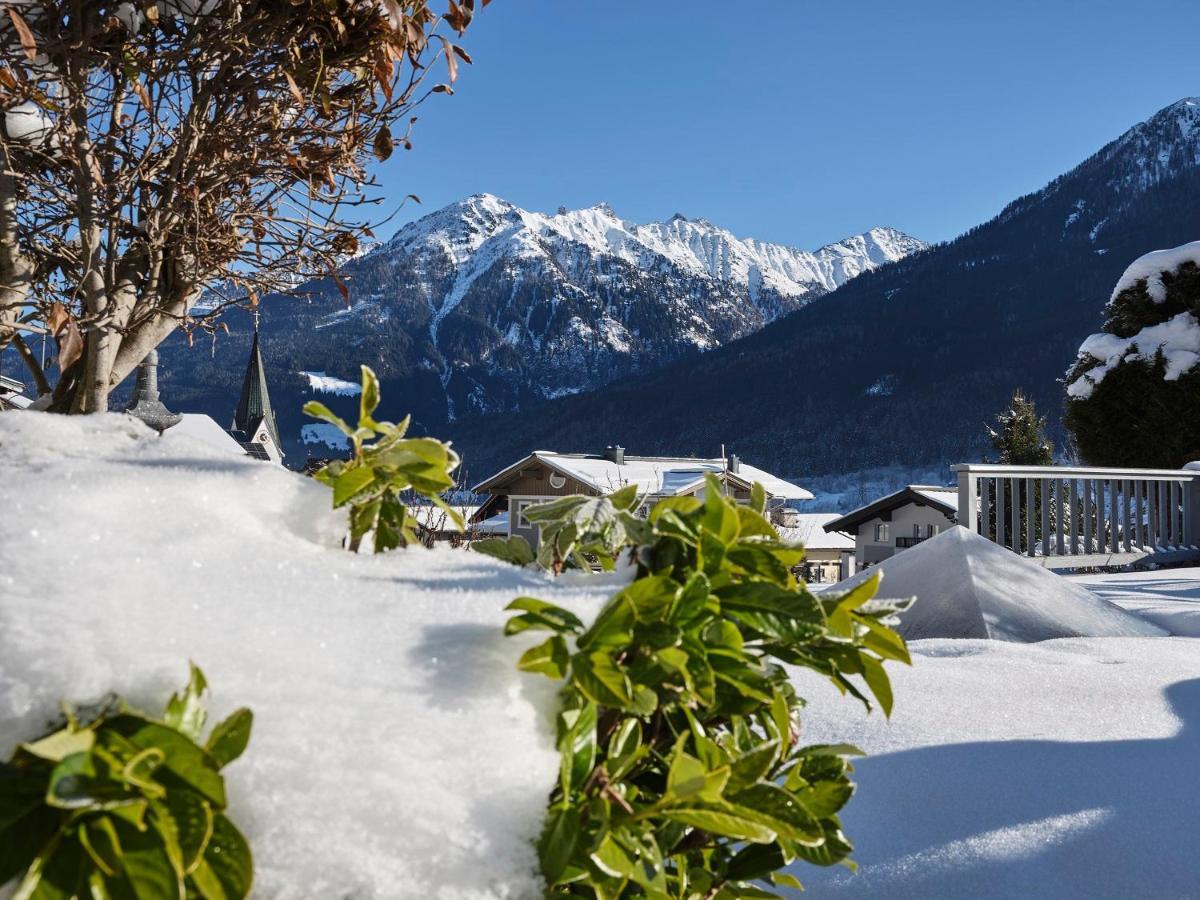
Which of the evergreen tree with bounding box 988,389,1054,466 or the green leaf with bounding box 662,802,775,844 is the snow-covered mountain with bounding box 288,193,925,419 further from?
the green leaf with bounding box 662,802,775,844

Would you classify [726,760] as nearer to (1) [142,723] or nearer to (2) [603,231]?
(1) [142,723]

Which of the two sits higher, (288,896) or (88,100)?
(88,100)

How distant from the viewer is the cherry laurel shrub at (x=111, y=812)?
1.08 ft

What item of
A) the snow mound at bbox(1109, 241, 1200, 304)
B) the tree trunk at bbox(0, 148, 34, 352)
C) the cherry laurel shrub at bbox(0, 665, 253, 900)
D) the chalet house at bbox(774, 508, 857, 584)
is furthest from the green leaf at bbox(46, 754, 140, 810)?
the chalet house at bbox(774, 508, 857, 584)

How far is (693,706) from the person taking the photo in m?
0.58

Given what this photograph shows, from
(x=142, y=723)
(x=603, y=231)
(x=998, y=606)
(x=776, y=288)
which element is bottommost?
(x=998, y=606)

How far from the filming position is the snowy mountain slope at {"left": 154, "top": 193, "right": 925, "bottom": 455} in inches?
5443

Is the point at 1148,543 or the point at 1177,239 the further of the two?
the point at 1177,239

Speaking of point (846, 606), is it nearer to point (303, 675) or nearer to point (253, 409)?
point (303, 675)

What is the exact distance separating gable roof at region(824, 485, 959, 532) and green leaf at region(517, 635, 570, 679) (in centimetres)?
1932

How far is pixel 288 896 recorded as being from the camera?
401mm

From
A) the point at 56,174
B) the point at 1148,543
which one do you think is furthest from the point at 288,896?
the point at 1148,543

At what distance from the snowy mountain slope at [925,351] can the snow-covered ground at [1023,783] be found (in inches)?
2374

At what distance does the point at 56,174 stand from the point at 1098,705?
2.56 meters
